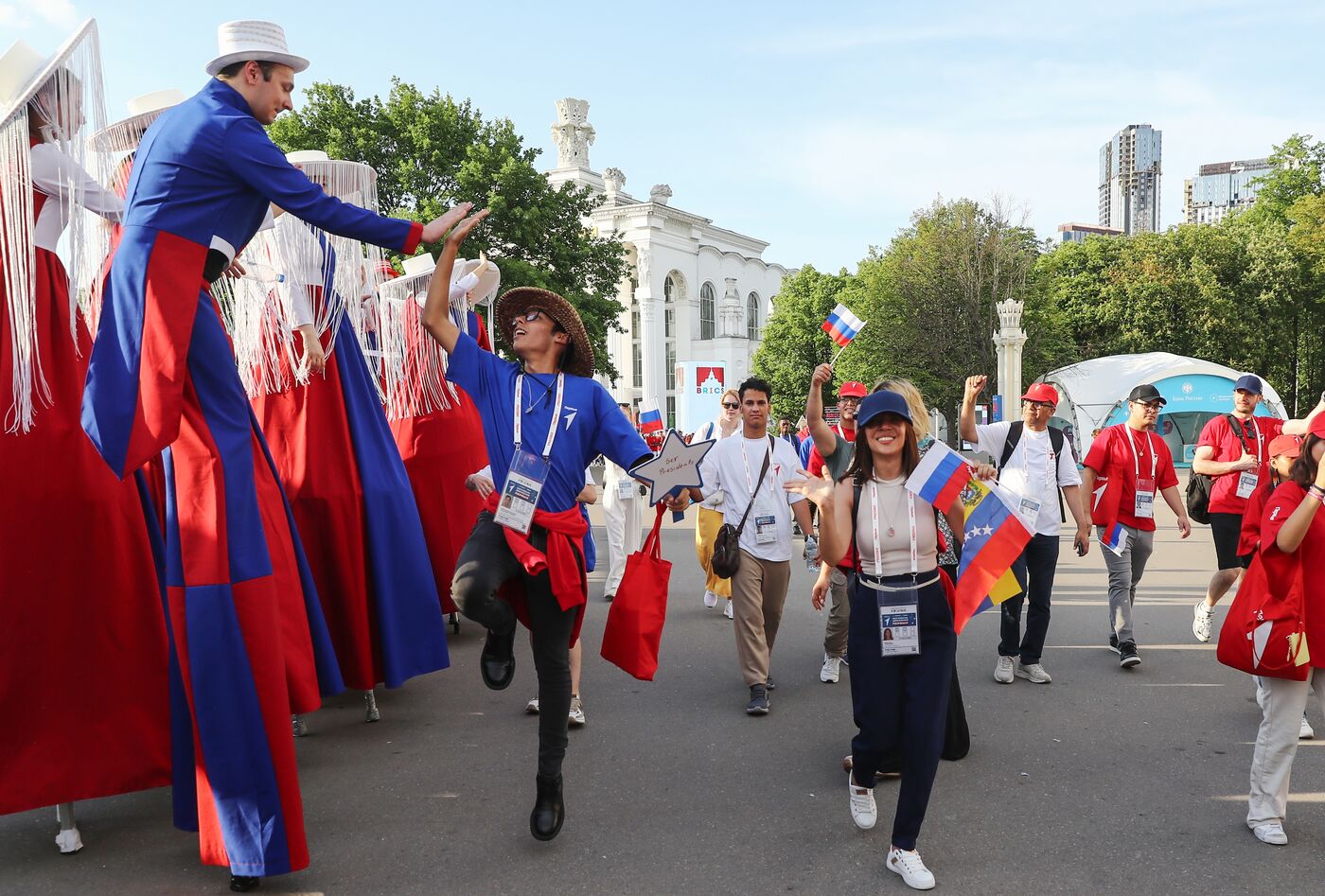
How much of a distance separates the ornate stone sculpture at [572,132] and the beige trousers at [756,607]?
57006 mm

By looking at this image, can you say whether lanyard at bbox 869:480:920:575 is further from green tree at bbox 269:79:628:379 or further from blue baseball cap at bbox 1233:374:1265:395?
green tree at bbox 269:79:628:379

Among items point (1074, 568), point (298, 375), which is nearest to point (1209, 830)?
point (298, 375)

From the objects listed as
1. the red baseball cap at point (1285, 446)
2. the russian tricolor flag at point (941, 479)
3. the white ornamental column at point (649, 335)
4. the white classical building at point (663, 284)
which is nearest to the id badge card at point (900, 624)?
the russian tricolor flag at point (941, 479)

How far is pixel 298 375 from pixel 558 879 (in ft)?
9.67

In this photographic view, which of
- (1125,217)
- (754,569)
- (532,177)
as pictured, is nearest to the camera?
(754,569)

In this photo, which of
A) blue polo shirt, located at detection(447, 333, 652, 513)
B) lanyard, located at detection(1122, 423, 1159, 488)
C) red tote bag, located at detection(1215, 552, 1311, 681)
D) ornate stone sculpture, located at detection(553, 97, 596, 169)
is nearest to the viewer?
red tote bag, located at detection(1215, 552, 1311, 681)

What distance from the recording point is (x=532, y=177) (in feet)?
89.1

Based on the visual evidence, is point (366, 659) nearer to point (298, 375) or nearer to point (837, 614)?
point (298, 375)

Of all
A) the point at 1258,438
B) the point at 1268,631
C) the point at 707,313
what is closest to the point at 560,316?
the point at 1268,631

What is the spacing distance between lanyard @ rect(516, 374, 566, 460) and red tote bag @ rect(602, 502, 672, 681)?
20.6 inches

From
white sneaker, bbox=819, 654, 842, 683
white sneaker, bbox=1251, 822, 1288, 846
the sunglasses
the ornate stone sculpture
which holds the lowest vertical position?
white sneaker, bbox=819, 654, 842, 683

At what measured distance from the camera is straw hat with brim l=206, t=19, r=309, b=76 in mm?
3564

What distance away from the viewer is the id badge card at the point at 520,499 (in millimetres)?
3824

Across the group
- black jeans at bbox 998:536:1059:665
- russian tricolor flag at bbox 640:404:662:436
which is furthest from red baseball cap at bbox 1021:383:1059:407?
russian tricolor flag at bbox 640:404:662:436
